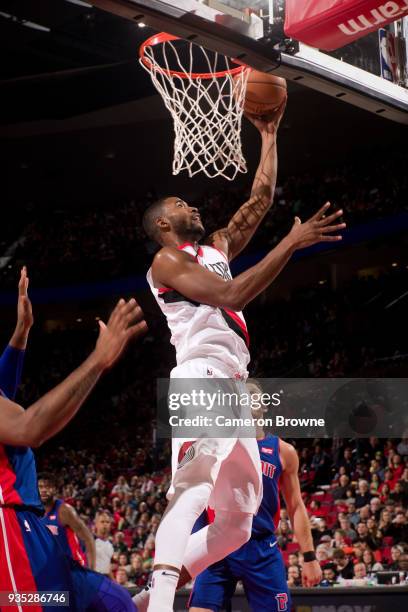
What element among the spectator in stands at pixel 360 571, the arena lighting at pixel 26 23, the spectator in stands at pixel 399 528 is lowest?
the spectator in stands at pixel 360 571

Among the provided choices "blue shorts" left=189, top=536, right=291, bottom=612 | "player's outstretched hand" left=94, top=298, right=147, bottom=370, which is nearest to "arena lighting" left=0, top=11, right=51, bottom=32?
"blue shorts" left=189, top=536, right=291, bottom=612

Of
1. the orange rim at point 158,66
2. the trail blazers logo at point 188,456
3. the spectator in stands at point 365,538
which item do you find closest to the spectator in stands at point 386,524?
the spectator in stands at point 365,538

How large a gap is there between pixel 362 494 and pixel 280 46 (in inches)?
264

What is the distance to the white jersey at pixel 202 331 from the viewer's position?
13.1ft

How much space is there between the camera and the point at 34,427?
254 centimetres

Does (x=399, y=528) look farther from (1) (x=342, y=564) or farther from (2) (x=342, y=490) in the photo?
(2) (x=342, y=490)

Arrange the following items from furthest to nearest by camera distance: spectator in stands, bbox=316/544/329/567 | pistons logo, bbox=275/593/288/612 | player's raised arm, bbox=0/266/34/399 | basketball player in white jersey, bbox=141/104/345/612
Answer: spectator in stands, bbox=316/544/329/567 < pistons logo, bbox=275/593/288/612 < basketball player in white jersey, bbox=141/104/345/612 < player's raised arm, bbox=0/266/34/399

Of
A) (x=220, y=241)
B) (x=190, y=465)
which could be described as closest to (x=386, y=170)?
(x=220, y=241)

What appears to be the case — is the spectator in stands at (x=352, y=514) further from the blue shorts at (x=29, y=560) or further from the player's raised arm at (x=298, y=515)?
the blue shorts at (x=29, y=560)

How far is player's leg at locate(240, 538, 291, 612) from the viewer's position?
4582mm

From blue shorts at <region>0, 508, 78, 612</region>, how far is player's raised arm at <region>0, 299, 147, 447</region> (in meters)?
0.38

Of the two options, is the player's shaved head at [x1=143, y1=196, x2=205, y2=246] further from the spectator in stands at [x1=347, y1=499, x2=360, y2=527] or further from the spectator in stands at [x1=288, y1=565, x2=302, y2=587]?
the spectator in stands at [x1=347, y1=499, x2=360, y2=527]

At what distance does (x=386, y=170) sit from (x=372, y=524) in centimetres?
909

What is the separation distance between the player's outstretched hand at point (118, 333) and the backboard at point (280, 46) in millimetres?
1700
